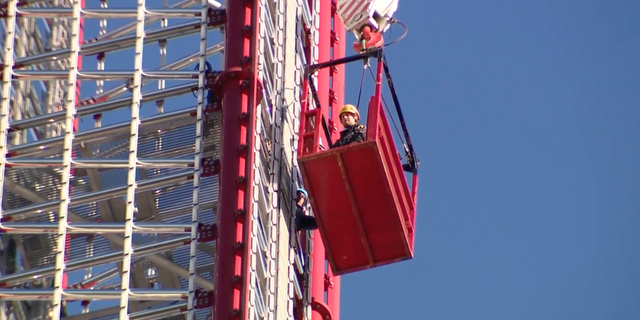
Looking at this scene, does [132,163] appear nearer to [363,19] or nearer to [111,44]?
[111,44]

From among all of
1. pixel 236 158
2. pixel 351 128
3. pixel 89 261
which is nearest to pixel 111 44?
pixel 236 158

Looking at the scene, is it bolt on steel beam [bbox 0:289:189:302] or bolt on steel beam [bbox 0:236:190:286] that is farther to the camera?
bolt on steel beam [bbox 0:236:190:286]

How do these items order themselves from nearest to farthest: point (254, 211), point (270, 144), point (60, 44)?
point (254, 211), point (270, 144), point (60, 44)

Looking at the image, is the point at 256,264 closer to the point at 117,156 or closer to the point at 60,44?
the point at 117,156

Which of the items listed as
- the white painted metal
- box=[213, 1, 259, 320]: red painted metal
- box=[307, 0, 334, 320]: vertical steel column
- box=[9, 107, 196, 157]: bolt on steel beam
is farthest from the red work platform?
the white painted metal

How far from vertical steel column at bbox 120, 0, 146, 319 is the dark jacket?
3958mm

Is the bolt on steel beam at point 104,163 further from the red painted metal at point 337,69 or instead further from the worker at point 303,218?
the red painted metal at point 337,69

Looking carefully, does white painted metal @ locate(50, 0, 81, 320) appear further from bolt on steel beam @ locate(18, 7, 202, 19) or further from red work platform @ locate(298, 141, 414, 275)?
red work platform @ locate(298, 141, 414, 275)

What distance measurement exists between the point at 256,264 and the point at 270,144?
345 centimetres

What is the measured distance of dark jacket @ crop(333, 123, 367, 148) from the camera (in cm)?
4809

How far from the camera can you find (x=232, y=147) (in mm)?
46500

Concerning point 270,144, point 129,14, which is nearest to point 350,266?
point 270,144

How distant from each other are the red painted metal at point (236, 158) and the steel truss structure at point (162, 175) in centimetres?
3

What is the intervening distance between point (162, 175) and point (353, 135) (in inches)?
148
